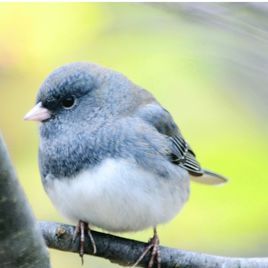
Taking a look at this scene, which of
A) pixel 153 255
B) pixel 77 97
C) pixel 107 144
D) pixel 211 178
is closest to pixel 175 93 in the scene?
pixel 211 178

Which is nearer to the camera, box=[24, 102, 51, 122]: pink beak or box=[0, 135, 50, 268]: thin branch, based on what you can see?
box=[0, 135, 50, 268]: thin branch

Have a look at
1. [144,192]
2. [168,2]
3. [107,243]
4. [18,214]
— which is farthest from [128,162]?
[18,214]

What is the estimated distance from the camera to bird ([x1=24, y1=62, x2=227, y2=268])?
1.93 m

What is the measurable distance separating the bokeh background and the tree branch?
42cm

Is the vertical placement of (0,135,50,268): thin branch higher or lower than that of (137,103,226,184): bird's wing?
higher

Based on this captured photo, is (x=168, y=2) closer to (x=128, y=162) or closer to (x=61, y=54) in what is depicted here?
(x=128, y=162)

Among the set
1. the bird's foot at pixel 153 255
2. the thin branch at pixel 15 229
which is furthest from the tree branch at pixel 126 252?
the thin branch at pixel 15 229

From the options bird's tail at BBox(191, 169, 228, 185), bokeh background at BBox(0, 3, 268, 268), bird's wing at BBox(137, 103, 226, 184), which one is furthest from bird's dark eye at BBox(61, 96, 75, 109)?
bird's tail at BBox(191, 169, 228, 185)

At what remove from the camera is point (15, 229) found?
125 centimetres

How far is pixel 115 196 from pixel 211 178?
0.63 m

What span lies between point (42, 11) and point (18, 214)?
185cm

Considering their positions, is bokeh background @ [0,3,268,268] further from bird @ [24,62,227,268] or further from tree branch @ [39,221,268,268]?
tree branch @ [39,221,268,268]

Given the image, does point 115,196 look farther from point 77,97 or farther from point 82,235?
point 77,97

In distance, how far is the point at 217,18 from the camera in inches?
60.4
